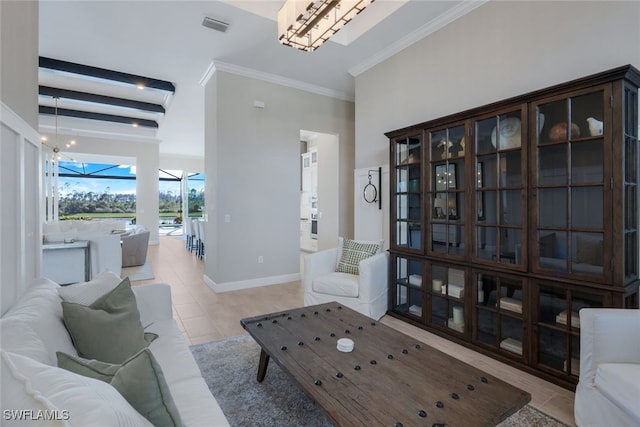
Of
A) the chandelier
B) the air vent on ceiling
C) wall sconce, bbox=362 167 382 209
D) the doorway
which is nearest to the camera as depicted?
the chandelier

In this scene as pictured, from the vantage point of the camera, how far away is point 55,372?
0.80 m

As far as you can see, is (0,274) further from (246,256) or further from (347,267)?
(246,256)

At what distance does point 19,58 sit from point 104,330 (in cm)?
153

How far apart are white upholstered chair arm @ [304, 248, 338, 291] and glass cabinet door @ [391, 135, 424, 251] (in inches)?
31.3

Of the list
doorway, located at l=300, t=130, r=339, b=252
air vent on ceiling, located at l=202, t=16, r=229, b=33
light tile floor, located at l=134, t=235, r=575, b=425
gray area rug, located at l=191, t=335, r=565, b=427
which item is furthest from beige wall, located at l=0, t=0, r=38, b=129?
doorway, located at l=300, t=130, r=339, b=252

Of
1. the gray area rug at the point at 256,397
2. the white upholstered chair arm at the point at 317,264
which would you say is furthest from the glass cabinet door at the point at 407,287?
the gray area rug at the point at 256,397

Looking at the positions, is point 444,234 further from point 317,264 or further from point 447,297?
point 317,264

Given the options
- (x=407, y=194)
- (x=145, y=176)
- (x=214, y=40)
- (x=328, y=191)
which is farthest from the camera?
(x=145, y=176)

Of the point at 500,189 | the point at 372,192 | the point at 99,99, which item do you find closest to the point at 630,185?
the point at 500,189

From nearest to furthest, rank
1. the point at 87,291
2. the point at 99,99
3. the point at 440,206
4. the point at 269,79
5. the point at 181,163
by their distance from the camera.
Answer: the point at 87,291
the point at 440,206
the point at 269,79
the point at 99,99
the point at 181,163

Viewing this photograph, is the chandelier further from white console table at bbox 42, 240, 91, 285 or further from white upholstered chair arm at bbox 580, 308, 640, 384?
white console table at bbox 42, 240, 91, 285

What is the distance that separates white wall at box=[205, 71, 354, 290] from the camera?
452 centimetres

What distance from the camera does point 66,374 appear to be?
801mm

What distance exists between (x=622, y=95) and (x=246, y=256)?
438 centimetres
